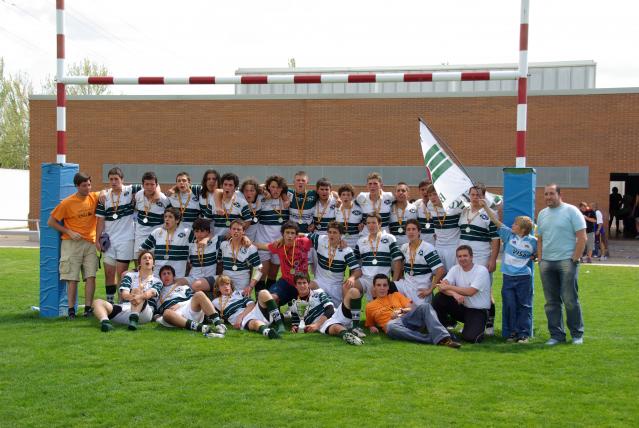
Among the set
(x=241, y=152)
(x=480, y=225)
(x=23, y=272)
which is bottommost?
(x=23, y=272)

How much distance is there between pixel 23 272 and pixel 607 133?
1792 cm

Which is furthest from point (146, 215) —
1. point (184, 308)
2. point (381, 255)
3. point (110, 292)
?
point (381, 255)

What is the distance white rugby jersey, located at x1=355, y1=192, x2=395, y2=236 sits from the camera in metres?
8.75

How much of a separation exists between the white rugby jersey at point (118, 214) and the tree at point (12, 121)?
1531 inches

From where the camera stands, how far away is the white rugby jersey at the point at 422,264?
809 cm

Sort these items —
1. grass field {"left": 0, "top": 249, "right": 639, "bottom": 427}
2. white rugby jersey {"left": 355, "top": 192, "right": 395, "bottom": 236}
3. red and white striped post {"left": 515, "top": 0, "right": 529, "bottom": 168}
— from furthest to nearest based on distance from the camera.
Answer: white rugby jersey {"left": 355, "top": 192, "right": 395, "bottom": 236} → red and white striped post {"left": 515, "top": 0, "right": 529, "bottom": 168} → grass field {"left": 0, "top": 249, "right": 639, "bottom": 427}

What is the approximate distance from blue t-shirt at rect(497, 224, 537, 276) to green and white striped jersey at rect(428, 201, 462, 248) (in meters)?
0.76

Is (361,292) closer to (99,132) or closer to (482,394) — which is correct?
(482,394)

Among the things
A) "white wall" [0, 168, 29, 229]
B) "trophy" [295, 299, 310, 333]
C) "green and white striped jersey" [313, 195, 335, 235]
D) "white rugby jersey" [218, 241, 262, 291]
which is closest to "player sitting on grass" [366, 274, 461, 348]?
"trophy" [295, 299, 310, 333]

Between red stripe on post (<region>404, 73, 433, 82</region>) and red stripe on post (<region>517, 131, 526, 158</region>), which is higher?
red stripe on post (<region>404, 73, 433, 82</region>)

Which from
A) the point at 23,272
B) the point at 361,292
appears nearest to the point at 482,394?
the point at 361,292

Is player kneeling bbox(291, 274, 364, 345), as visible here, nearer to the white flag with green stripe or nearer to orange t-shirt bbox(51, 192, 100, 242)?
the white flag with green stripe

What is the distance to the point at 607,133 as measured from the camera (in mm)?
22875

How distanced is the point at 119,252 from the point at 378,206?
10.8 feet
